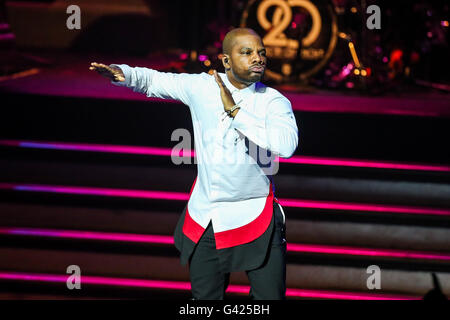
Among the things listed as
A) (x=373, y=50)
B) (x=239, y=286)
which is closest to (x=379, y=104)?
(x=373, y=50)

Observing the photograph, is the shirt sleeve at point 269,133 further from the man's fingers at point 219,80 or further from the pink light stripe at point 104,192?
the pink light stripe at point 104,192

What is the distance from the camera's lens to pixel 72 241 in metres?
3.64

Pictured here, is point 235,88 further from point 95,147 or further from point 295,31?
point 295,31

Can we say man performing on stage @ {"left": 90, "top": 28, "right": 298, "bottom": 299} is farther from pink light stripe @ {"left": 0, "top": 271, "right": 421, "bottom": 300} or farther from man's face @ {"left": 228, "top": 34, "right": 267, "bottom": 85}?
pink light stripe @ {"left": 0, "top": 271, "right": 421, "bottom": 300}

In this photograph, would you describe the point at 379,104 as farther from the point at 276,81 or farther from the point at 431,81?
the point at 431,81

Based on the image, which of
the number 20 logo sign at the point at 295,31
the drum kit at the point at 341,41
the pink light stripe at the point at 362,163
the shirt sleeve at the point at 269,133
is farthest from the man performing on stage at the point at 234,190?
the number 20 logo sign at the point at 295,31

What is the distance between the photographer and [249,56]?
7.18 ft

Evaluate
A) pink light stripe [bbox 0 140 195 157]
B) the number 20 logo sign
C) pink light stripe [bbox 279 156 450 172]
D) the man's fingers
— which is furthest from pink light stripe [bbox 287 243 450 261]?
the number 20 logo sign

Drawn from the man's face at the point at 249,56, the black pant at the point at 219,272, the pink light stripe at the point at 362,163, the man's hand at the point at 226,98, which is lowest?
the black pant at the point at 219,272

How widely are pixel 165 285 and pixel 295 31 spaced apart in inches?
112

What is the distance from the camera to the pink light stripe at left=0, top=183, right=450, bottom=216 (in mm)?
3684

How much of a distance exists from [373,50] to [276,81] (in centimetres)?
94

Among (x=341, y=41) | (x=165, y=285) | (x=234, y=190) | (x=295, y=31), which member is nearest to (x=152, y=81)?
(x=234, y=190)

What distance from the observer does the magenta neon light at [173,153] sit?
149 inches
